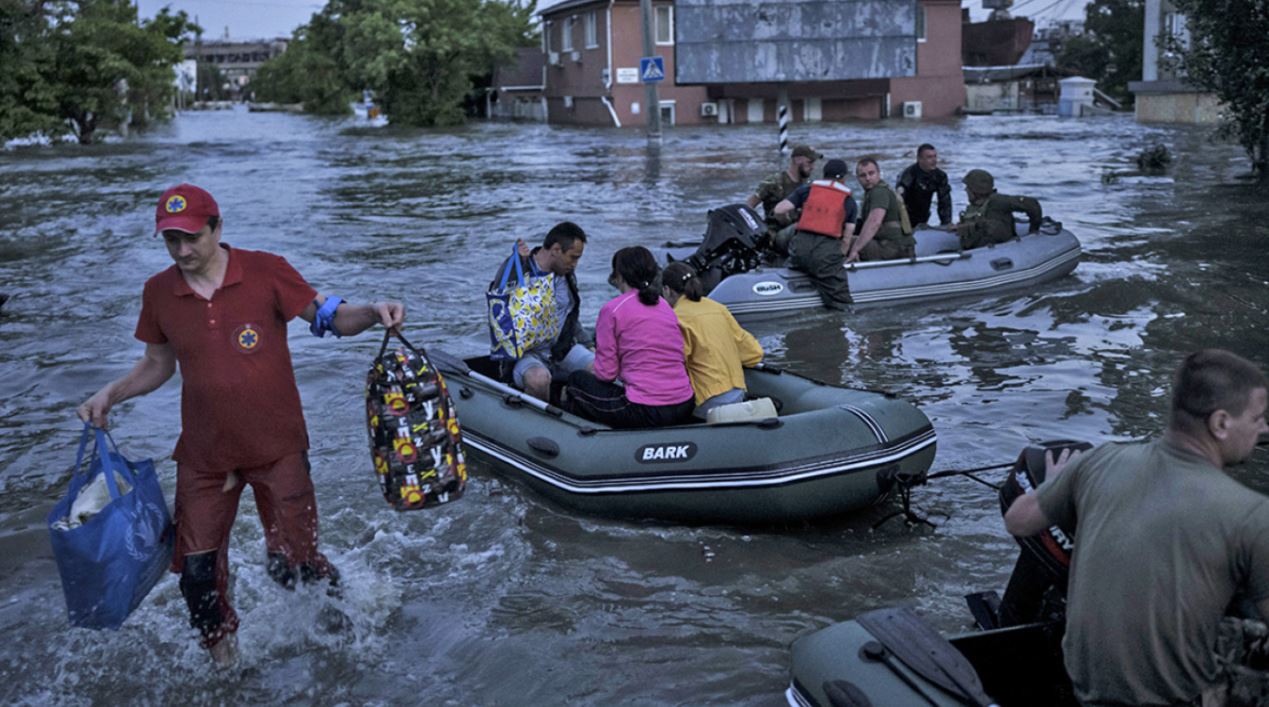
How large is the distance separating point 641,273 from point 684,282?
272 millimetres

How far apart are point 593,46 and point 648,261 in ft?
135

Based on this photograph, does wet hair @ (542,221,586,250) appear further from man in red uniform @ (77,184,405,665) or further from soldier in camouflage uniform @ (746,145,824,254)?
soldier in camouflage uniform @ (746,145,824,254)

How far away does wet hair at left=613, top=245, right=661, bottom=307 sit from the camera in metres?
6.50

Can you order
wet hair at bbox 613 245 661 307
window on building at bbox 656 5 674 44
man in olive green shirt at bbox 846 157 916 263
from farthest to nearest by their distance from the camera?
window on building at bbox 656 5 674 44 → man in olive green shirt at bbox 846 157 916 263 → wet hair at bbox 613 245 661 307

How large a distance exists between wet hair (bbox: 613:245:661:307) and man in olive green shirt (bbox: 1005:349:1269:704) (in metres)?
3.57

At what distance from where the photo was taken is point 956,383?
910 centimetres

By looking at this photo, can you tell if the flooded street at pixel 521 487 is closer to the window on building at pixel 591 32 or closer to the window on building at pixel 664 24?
the window on building at pixel 664 24

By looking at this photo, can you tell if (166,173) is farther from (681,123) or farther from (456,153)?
(681,123)

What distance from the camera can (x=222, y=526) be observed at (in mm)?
4566

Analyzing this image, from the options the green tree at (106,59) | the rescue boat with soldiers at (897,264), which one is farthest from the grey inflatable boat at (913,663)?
the green tree at (106,59)

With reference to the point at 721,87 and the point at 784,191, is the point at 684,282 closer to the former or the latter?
the point at 784,191

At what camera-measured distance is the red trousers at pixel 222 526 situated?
4.49 metres

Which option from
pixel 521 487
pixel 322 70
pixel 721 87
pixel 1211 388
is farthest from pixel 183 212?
pixel 322 70

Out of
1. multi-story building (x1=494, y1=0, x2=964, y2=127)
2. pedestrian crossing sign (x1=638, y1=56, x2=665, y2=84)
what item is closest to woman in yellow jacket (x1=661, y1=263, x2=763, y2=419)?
pedestrian crossing sign (x1=638, y1=56, x2=665, y2=84)
